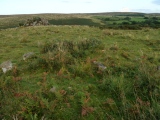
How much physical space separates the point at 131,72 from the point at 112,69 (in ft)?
2.31

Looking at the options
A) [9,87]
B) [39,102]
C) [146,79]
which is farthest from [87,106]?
[9,87]

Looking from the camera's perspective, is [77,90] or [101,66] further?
[101,66]

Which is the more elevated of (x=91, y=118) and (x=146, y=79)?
(x=146, y=79)

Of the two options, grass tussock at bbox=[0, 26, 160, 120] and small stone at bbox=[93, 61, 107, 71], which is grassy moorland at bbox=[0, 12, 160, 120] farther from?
small stone at bbox=[93, 61, 107, 71]

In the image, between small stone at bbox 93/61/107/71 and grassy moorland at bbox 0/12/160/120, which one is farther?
small stone at bbox 93/61/107/71

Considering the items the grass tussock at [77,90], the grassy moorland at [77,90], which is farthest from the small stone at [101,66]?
the grassy moorland at [77,90]

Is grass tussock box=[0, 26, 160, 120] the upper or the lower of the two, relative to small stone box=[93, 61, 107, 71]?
lower

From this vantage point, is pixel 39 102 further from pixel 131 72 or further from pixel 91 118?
pixel 131 72

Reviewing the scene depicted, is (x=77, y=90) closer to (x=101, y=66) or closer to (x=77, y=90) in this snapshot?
(x=77, y=90)

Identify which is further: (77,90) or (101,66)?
(101,66)

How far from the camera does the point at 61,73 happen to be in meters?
6.44

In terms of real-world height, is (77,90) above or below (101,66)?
below

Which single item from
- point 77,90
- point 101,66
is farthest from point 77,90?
point 101,66

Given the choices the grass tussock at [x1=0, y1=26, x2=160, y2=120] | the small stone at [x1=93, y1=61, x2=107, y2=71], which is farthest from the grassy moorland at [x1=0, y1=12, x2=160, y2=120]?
the small stone at [x1=93, y1=61, x2=107, y2=71]
